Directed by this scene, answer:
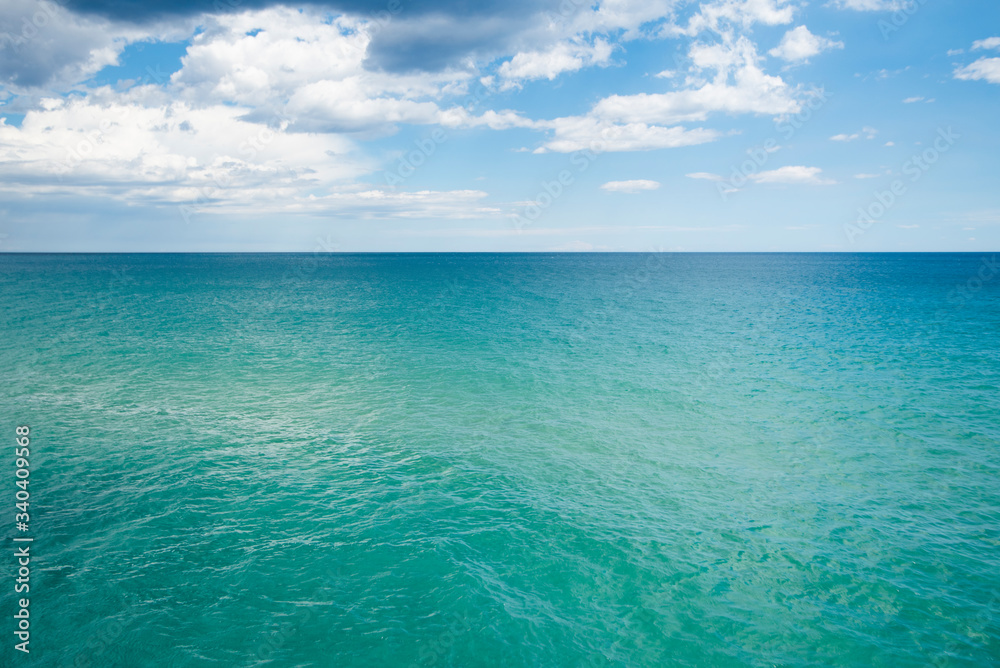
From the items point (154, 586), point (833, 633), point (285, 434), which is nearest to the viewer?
point (833, 633)

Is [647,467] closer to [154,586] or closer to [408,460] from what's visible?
[408,460]

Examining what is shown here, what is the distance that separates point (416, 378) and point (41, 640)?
2185cm

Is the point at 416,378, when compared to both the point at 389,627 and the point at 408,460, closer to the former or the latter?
the point at 408,460

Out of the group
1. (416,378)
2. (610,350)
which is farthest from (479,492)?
(610,350)

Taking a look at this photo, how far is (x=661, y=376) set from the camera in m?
32.7

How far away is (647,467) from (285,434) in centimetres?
1501

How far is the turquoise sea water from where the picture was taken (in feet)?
36.1

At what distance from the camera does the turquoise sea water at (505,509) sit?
11.0 m

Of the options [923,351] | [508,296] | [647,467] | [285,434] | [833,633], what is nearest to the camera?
[833,633]

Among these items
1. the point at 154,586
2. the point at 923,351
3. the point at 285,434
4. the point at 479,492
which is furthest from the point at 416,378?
the point at 923,351

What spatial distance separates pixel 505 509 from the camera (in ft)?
53.1

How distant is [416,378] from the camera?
31656mm

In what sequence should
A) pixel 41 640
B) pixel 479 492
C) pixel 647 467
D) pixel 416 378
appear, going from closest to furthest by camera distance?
pixel 41 640
pixel 479 492
pixel 647 467
pixel 416 378

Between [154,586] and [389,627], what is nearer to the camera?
[389,627]
